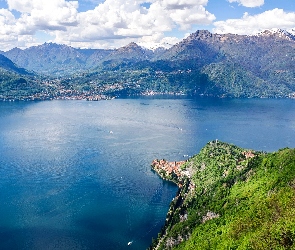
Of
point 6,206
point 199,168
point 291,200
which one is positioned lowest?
point 6,206

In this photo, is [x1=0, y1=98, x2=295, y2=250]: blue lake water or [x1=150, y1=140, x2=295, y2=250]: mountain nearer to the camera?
[x1=150, y1=140, x2=295, y2=250]: mountain

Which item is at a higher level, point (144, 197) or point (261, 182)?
point (261, 182)

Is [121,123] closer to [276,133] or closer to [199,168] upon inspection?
[276,133]

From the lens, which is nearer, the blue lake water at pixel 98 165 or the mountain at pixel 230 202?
the mountain at pixel 230 202

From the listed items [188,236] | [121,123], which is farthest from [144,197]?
[121,123]
